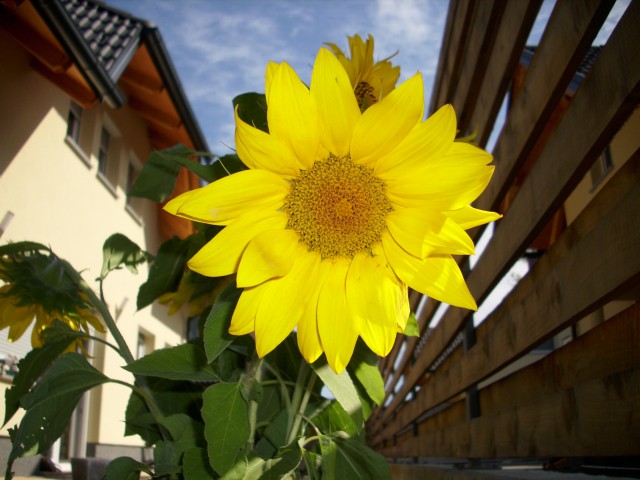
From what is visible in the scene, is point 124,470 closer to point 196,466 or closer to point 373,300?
point 196,466

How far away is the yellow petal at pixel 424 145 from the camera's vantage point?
2.54ft

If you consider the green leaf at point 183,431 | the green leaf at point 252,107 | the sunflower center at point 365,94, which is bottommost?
the green leaf at point 183,431

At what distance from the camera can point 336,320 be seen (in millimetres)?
804

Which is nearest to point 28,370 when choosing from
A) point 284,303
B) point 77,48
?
Answer: point 284,303

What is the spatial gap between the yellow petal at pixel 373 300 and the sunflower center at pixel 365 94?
0.27 meters

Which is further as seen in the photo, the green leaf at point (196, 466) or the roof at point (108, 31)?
the roof at point (108, 31)

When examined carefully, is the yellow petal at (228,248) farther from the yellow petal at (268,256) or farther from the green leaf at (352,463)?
the green leaf at (352,463)

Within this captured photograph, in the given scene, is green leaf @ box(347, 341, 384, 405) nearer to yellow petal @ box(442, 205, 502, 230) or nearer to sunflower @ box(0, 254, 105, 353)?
yellow petal @ box(442, 205, 502, 230)

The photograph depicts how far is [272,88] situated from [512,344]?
1171 millimetres

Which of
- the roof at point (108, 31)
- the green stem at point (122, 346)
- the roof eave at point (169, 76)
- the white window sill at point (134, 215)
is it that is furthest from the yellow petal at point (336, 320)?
the white window sill at point (134, 215)

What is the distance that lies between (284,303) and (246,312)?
0.17 feet

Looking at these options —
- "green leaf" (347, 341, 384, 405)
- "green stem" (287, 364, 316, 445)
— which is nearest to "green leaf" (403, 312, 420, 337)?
"green leaf" (347, 341, 384, 405)

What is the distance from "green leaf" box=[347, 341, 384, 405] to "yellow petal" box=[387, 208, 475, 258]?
21cm

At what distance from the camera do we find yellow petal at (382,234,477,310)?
2.49 ft
